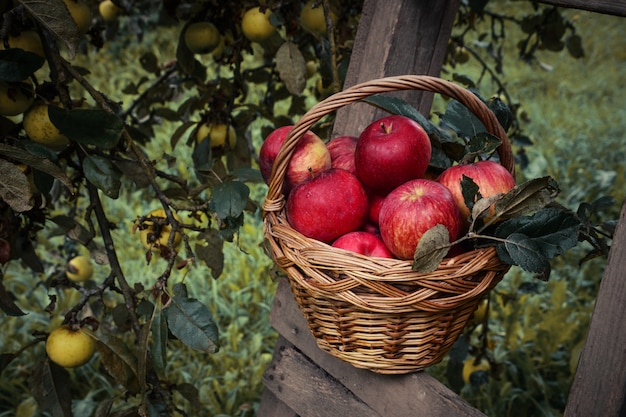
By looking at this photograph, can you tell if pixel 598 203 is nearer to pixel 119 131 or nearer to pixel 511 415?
pixel 119 131

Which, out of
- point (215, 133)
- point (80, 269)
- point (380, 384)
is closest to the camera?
point (380, 384)

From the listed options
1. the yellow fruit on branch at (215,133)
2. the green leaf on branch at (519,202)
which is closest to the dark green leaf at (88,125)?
the yellow fruit on branch at (215,133)

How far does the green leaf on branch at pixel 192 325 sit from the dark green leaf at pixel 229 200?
6.8 inches

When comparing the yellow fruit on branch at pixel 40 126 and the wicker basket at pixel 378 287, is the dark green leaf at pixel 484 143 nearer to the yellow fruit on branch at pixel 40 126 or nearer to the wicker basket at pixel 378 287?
the wicker basket at pixel 378 287

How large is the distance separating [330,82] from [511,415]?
120 cm

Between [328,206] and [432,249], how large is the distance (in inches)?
8.3

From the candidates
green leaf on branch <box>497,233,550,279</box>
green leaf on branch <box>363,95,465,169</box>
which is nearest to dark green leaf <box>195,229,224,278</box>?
green leaf on branch <box>363,95,465,169</box>

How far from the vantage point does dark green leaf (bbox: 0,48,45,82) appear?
1157 millimetres

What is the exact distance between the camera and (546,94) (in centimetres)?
505

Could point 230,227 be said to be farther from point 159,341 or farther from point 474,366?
point 474,366

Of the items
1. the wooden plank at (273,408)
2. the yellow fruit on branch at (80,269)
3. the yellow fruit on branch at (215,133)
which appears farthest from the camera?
the yellow fruit on branch at (80,269)

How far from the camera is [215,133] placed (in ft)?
5.84

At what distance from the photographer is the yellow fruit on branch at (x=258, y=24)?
163 centimetres

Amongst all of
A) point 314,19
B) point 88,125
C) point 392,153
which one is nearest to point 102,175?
point 88,125
